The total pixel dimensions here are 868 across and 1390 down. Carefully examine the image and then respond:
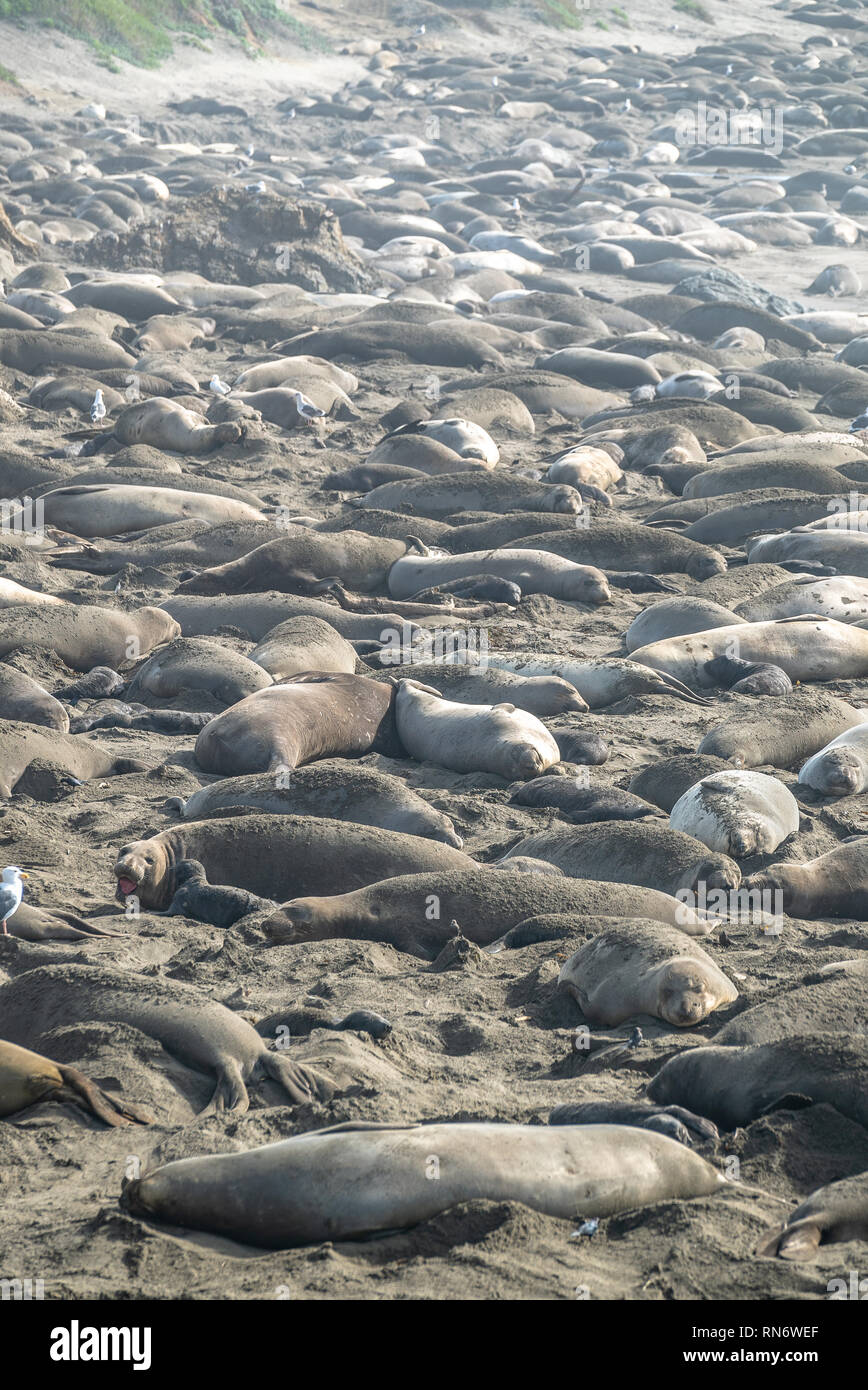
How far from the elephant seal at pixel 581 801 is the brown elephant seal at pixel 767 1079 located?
1.68 metres

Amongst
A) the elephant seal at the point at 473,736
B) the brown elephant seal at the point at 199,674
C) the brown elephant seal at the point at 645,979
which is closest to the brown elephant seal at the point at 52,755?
the brown elephant seal at the point at 199,674

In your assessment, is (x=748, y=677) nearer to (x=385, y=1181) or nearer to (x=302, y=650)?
(x=302, y=650)

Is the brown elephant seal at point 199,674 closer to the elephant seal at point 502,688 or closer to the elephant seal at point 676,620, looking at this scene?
the elephant seal at point 502,688

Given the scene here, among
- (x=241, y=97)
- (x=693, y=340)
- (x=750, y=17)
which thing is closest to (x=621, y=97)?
(x=241, y=97)

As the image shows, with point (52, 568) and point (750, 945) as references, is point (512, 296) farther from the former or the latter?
point (750, 945)

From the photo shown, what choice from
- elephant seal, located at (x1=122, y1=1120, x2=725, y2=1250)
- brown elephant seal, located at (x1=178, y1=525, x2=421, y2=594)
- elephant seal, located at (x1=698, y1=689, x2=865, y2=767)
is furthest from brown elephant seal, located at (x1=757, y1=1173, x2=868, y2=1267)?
brown elephant seal, located at (x1=178, y1=525, x2=421, y2=594)

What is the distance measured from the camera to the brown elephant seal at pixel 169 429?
10.1m

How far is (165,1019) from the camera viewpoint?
3.63 metres

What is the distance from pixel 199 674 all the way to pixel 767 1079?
3592 millimetres

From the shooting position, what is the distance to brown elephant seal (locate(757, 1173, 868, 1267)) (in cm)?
276

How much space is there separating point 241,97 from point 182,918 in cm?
2799

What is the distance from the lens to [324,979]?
4160mm

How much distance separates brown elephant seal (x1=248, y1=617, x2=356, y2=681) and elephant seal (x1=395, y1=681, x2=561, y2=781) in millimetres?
473

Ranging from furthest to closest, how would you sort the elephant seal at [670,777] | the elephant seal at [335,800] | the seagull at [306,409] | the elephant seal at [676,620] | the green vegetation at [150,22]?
the green vegetation at [150,22] → the seagull at [306,409] → the elephant seal at [676,620] → the elephant seal at [670,777] → the elephant seal at [335,800]
